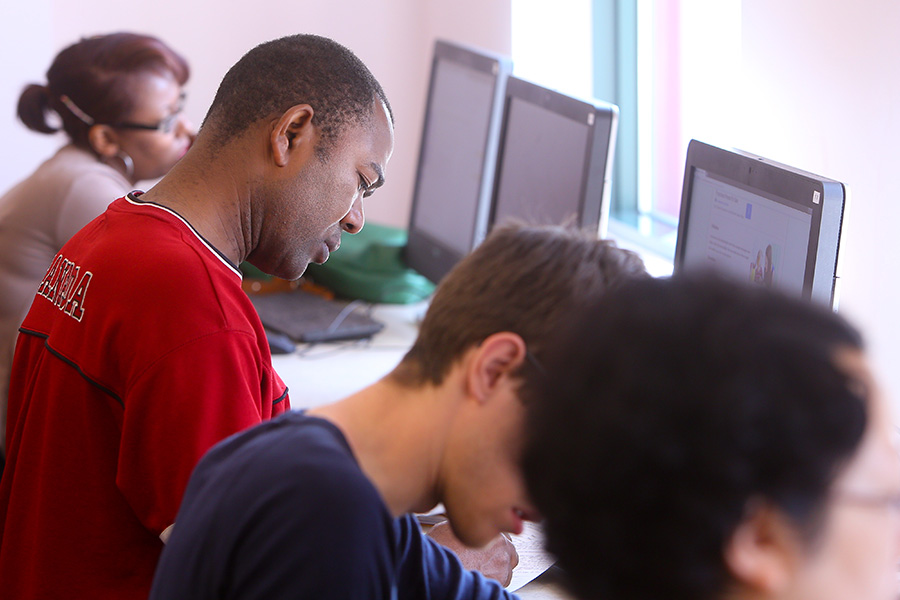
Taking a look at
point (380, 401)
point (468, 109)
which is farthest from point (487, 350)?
point (468, 109)

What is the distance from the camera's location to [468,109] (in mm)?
2377

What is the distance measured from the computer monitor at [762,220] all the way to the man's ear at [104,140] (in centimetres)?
131

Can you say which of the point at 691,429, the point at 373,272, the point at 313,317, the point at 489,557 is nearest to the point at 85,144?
the point at 313,317

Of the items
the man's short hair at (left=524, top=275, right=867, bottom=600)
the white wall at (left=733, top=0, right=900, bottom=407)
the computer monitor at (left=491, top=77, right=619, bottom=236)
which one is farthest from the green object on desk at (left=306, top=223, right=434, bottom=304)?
the man's short hair at (left=524, top=275, right=867, bottom=600)

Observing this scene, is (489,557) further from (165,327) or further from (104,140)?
Result: (104,140)

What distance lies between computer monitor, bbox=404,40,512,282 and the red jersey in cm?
117

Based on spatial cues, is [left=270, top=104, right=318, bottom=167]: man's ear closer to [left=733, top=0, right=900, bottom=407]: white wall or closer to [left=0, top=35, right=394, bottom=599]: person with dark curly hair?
[left=0, top=35, right=394, bottom=599]: person with dark curly hair

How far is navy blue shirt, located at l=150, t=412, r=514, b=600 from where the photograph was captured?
2.31 ft

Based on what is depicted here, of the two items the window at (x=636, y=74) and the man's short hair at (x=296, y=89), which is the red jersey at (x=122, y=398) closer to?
the man's short hair at (x=296, y=89)

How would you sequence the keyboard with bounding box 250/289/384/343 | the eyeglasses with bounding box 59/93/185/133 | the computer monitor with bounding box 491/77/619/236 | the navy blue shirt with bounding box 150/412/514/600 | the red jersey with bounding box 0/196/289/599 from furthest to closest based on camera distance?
1. the keyboard with bounding box 250/289/384/343
2. the eyeglasses with bounding box 59/93/185/133
3. the computer monitor with bounding box 491/77/619/236
4. the red jersey with bounding box 0/196/289/599
5. the navy blue shirt with bounding box 150/412/514/600

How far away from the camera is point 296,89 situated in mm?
1285

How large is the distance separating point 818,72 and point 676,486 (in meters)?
1.42

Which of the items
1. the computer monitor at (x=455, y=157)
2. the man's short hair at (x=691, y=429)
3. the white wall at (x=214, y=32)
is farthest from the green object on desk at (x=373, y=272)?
the man's short hair at (x=691, y=429)

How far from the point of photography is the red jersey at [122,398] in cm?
107
